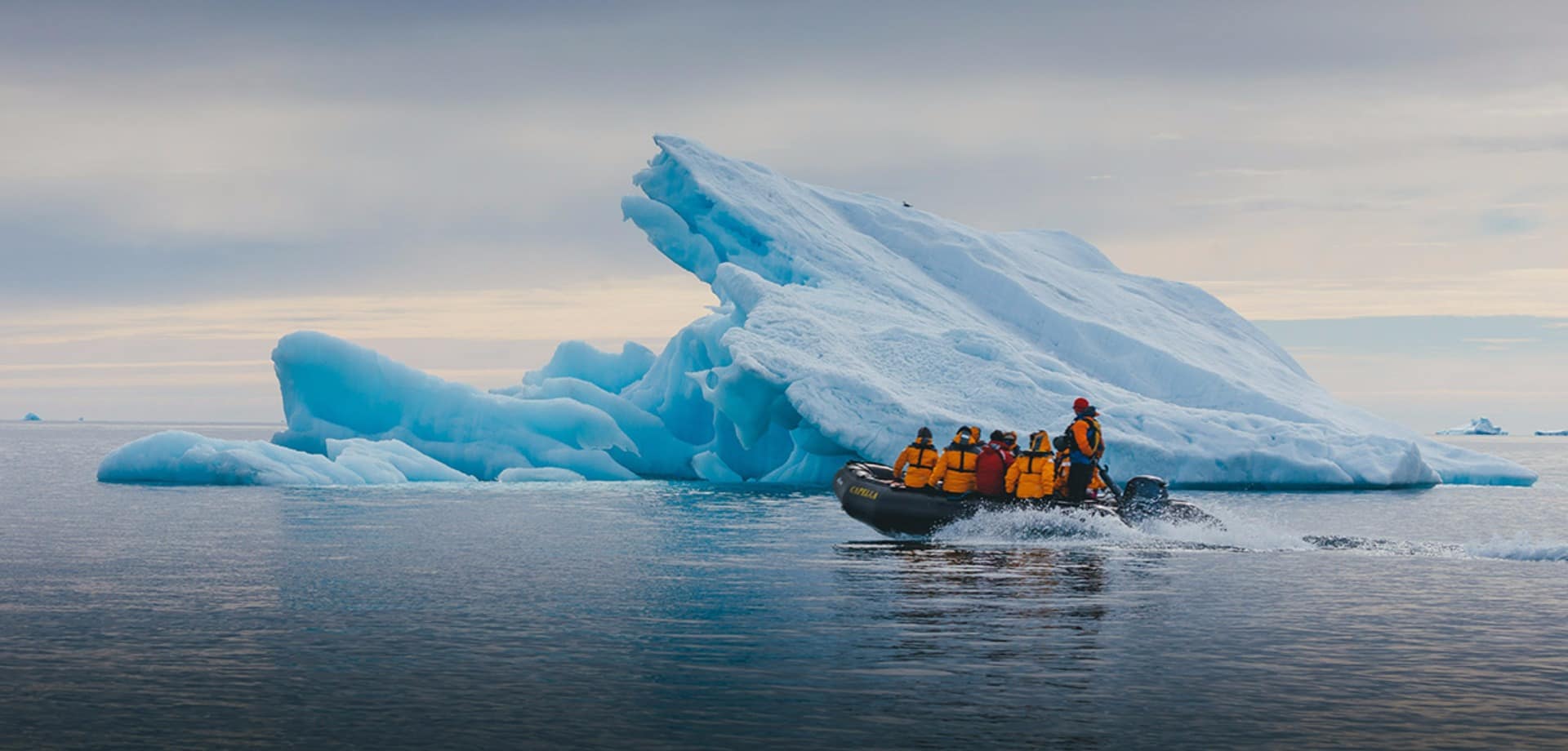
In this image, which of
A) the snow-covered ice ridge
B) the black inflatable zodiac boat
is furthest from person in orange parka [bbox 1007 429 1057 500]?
the snow-covered ice ridge

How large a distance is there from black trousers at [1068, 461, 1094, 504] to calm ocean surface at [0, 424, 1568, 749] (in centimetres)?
44

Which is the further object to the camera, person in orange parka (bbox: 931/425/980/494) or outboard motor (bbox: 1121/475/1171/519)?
person in orange parka (bbox: 931/425/980/494)

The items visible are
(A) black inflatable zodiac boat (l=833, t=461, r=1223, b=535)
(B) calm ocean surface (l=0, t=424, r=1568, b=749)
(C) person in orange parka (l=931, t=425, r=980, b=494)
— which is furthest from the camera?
(C) person in orange parka (l=931, t=425, r=980, b=494)

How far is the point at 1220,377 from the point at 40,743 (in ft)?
106

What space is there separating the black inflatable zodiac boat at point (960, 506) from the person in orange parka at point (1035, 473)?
125 millimetres

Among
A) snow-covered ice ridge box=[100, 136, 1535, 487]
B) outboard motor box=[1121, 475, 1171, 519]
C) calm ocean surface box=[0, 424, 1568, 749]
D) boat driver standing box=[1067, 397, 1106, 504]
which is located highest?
snow-covered ice ridge box=[100, 136, 1535, 487]

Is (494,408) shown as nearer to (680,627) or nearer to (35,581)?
(35,581)

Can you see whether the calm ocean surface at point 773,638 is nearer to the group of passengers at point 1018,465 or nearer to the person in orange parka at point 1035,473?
the person in orange parka at point 1035,473

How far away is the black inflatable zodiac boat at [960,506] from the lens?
18.9 metres

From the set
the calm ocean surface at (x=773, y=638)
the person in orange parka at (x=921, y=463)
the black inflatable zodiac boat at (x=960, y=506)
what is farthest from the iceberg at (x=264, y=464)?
the person in orange parka at (x=921, y=463)

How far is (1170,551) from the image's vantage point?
18.1 meters

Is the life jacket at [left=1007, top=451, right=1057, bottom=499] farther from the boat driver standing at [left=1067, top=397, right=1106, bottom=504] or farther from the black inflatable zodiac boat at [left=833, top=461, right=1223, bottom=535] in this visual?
the boat driver standing at [left=1067, top=397, right=1106, bottom=504]

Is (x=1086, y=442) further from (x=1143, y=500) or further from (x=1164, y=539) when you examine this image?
(x=1164, y=539)

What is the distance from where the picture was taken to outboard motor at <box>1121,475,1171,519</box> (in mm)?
18984
